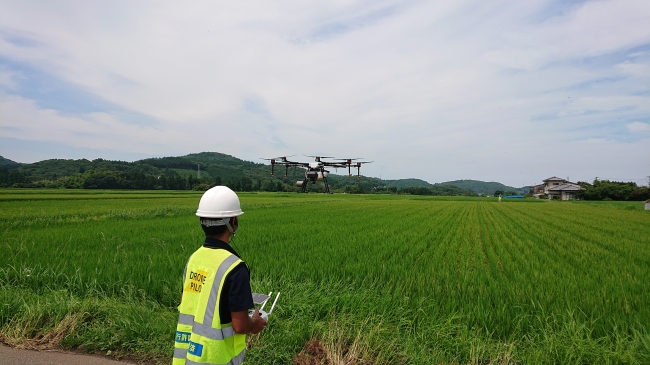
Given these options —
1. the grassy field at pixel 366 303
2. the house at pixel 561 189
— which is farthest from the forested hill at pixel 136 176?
the grassy field at pixel 366 303

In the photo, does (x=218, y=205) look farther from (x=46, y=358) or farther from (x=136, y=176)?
(x=136, y=176)

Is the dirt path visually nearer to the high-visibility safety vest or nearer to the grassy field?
the grassy field

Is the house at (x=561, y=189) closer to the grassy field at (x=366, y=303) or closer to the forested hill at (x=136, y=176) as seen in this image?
the forested hill at (x=136, y=176)

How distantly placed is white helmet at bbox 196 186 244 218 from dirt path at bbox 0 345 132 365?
2.21 meters

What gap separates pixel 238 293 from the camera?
68.3 inches

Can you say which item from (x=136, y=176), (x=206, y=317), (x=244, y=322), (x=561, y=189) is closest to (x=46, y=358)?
(x=206, y=317)

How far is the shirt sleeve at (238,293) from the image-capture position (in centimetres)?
173

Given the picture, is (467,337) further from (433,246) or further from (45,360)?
(433,246)

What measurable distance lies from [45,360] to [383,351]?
310 centimetres

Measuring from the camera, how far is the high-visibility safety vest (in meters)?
1.75

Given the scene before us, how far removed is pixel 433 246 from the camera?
8992 mm

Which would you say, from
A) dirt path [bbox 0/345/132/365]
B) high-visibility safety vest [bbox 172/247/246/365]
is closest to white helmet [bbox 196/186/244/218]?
high-visibility safety vest [bbox 172/247/246/365]

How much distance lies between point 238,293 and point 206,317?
0.22 m

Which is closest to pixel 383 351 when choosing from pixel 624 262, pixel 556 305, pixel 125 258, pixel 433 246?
pixel 556 305
